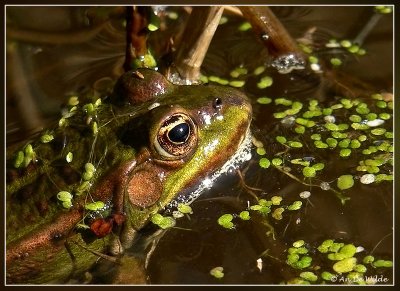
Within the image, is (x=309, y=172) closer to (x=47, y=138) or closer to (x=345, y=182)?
(x=345, y=182)

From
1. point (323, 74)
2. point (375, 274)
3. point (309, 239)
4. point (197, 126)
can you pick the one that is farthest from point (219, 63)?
point (375, 274)

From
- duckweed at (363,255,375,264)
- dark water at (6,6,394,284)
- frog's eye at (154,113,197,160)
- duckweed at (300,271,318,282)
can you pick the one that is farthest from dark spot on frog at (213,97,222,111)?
duckweed at (363,255,375,264)

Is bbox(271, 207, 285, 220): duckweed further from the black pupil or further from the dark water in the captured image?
the black pupil

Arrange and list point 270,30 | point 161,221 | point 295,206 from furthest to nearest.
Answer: point 270,30, point 295,206, point 161,221

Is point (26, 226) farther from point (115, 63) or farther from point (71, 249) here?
point (115, 63)

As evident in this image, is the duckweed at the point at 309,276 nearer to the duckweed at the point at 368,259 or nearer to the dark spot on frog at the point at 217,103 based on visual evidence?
the duckweed at the point at 368,259

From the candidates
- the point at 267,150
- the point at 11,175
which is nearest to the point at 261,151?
the point at 267,150
